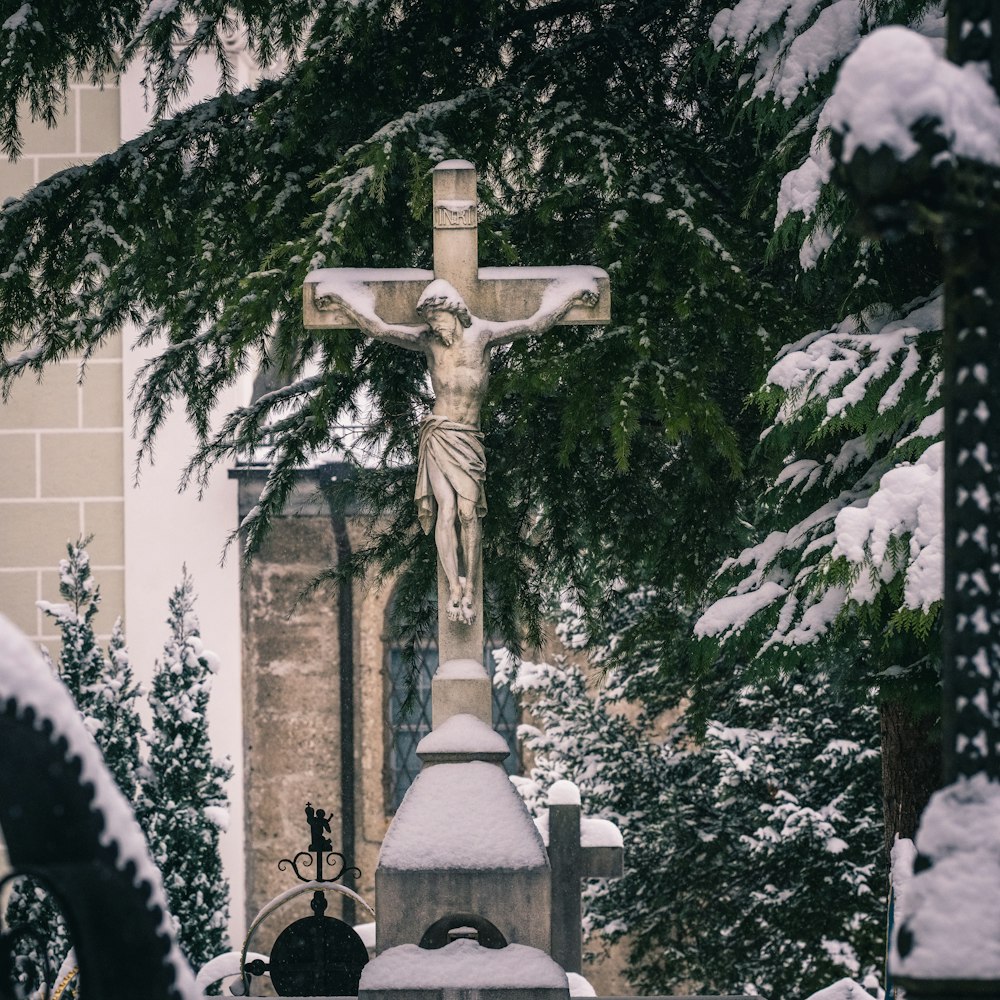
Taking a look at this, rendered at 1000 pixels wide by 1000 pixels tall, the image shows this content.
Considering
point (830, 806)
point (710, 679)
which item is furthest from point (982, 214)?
point (830, 806)

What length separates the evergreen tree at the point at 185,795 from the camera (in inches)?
399

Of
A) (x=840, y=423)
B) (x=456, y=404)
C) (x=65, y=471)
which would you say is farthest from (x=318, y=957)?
(x=65, y=471)

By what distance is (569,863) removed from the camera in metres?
7.46

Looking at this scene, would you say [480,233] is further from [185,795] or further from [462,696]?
[185,795]

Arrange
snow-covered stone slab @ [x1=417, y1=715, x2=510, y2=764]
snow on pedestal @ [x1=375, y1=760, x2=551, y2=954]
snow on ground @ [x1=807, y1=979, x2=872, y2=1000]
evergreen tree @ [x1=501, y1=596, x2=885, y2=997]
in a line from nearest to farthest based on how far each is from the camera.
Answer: snow on pedestal @ [x1=375, y1=760, x2=551, y2=954] → snow on ground @ [x1=807, y1=979, x2=872, y2=1000] → snow-covered stone slab @ [x1=417, y1=715, x2=510, y2=764] → evergreen tree @ [x1=501, y1=596, x2=885, y2=997]

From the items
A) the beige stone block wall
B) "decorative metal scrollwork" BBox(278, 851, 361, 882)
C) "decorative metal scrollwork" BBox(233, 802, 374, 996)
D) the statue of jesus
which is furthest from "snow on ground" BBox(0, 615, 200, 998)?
the beige stone block wall

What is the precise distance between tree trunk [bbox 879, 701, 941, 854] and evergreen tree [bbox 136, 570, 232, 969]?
4.40m

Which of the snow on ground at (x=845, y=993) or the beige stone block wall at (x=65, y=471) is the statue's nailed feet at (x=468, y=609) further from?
the beige stone block wall at (x=65, y=471)

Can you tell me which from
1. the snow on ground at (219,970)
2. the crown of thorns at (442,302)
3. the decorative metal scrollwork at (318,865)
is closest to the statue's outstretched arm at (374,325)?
the crown of thorns at (442,302)

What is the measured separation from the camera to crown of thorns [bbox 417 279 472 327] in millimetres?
6149

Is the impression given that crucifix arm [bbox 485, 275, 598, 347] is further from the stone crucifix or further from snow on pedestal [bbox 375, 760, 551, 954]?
snow on pedestal [bbox 375, 760, 551, 954]

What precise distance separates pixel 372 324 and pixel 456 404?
0.44 metres

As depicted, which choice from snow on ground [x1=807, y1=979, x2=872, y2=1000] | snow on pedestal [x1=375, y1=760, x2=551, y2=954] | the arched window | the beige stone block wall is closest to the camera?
snow on pedestal [x1=375, y1=760, x2=551, y2=954]

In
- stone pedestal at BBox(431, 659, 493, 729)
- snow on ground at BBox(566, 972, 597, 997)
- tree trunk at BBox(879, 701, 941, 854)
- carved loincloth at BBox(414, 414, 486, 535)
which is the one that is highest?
carved loincloth at BBox(414, 414, 486, 535)
